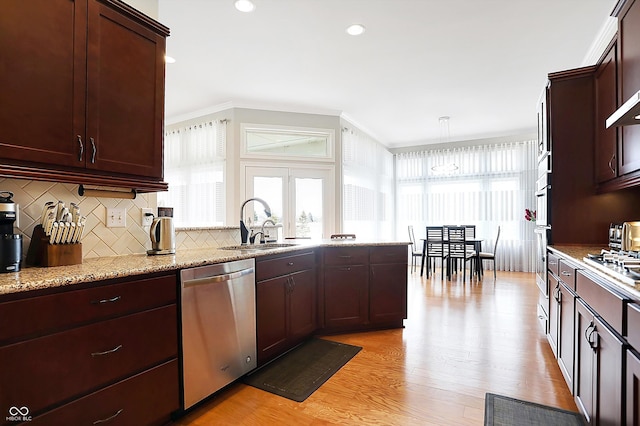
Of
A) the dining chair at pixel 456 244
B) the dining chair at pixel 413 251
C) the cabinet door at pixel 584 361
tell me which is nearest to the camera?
the cabinet door at pixel 584 361

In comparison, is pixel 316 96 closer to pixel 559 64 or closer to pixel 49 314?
pixel 559 64

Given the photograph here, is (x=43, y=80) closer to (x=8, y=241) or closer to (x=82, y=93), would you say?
(x=82, y=93)

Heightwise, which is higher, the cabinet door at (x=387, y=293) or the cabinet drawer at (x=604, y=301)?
the cabinet drawer at (x=604, y=301)

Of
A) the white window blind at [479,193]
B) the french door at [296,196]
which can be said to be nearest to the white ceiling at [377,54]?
the french door at [296,196]

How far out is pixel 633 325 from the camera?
3.93 feet

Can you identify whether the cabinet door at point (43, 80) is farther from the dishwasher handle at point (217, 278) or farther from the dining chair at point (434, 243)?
the dining chair at point (434, 243)

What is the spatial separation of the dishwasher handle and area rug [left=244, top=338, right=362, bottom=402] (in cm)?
74

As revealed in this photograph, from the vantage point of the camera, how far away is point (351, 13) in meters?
2.98

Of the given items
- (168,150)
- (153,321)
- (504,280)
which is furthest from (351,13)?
(504,280)

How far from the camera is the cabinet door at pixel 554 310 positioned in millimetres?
2426

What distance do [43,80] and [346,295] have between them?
262 centimetres

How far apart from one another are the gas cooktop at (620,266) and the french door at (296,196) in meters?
3.91

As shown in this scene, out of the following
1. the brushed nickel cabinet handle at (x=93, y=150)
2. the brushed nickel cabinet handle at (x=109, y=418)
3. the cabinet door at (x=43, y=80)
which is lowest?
the brushed nickel cabinet handle at (x=109, y=418)

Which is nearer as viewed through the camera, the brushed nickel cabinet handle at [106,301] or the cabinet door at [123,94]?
the brushed nickel cabinet handle at [106,301]
